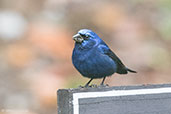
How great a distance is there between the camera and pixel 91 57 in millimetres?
3654

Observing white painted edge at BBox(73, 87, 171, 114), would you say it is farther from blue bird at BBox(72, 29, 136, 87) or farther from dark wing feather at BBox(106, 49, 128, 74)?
dark wing feather at BBox(106, 49, 128, 74)

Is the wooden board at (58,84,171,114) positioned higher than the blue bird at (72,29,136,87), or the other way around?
the blue bird at (72,29,136,87)

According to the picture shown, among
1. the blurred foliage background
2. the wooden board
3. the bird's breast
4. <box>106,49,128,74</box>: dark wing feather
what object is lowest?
the wooden board

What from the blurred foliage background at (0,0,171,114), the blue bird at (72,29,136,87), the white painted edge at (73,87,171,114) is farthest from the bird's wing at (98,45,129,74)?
the blurred foliage background at (0,0,171,114)

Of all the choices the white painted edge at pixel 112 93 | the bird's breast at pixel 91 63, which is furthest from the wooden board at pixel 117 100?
the bird's breast at pixel 91 63

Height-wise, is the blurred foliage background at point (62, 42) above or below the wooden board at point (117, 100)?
above

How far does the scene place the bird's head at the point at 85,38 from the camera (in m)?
3.66

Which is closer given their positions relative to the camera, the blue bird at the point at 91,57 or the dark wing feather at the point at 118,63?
the blue bird at the point at 91,57

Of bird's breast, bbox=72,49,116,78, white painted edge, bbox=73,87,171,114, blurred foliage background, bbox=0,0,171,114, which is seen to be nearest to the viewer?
white painted edge, bbox=73,87,171,114

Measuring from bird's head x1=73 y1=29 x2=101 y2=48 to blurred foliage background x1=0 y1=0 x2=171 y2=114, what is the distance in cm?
229

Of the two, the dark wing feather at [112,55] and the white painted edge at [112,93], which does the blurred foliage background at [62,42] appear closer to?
the dark wing feather at [112,55]

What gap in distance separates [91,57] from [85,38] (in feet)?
0.56

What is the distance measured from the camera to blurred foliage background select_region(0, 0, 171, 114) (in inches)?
268

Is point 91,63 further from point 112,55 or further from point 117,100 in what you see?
point 117,100
